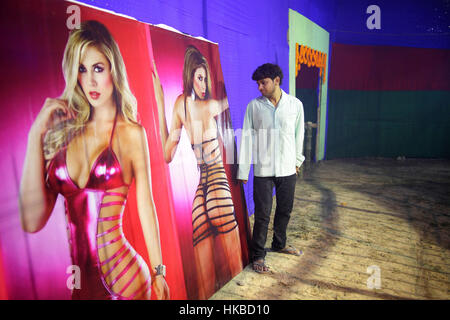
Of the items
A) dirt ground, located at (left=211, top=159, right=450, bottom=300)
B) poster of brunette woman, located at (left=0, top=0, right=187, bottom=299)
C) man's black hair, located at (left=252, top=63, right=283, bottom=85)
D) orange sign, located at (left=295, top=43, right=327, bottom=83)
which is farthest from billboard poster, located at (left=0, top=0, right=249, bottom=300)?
orange sign, located at (left=295, top=43, right=327, bottom=83)

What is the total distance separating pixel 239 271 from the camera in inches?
127

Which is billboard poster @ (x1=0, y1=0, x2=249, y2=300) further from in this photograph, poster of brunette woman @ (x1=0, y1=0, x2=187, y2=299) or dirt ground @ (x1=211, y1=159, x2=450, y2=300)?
dirt ground @ (x1=211, y1=159, x2=450, y2=300)

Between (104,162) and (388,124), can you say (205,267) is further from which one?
(388,124)

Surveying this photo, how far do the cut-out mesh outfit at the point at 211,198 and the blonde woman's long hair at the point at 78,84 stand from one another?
879 millimetres

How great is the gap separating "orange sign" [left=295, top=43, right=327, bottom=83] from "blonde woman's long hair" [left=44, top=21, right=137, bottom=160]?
5.03 m

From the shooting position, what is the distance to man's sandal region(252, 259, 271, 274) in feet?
10.7

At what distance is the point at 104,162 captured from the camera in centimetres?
201

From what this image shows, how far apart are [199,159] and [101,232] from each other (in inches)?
47.4

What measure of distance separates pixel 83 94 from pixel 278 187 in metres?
2.07

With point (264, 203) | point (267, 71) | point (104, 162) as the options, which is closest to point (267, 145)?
point (264, 203)

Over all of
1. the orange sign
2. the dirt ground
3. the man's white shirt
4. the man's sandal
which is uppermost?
the orange sign

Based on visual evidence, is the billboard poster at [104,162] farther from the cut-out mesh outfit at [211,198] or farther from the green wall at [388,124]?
the green wall at [388,124]

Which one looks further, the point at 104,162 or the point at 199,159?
the point at 199,159
